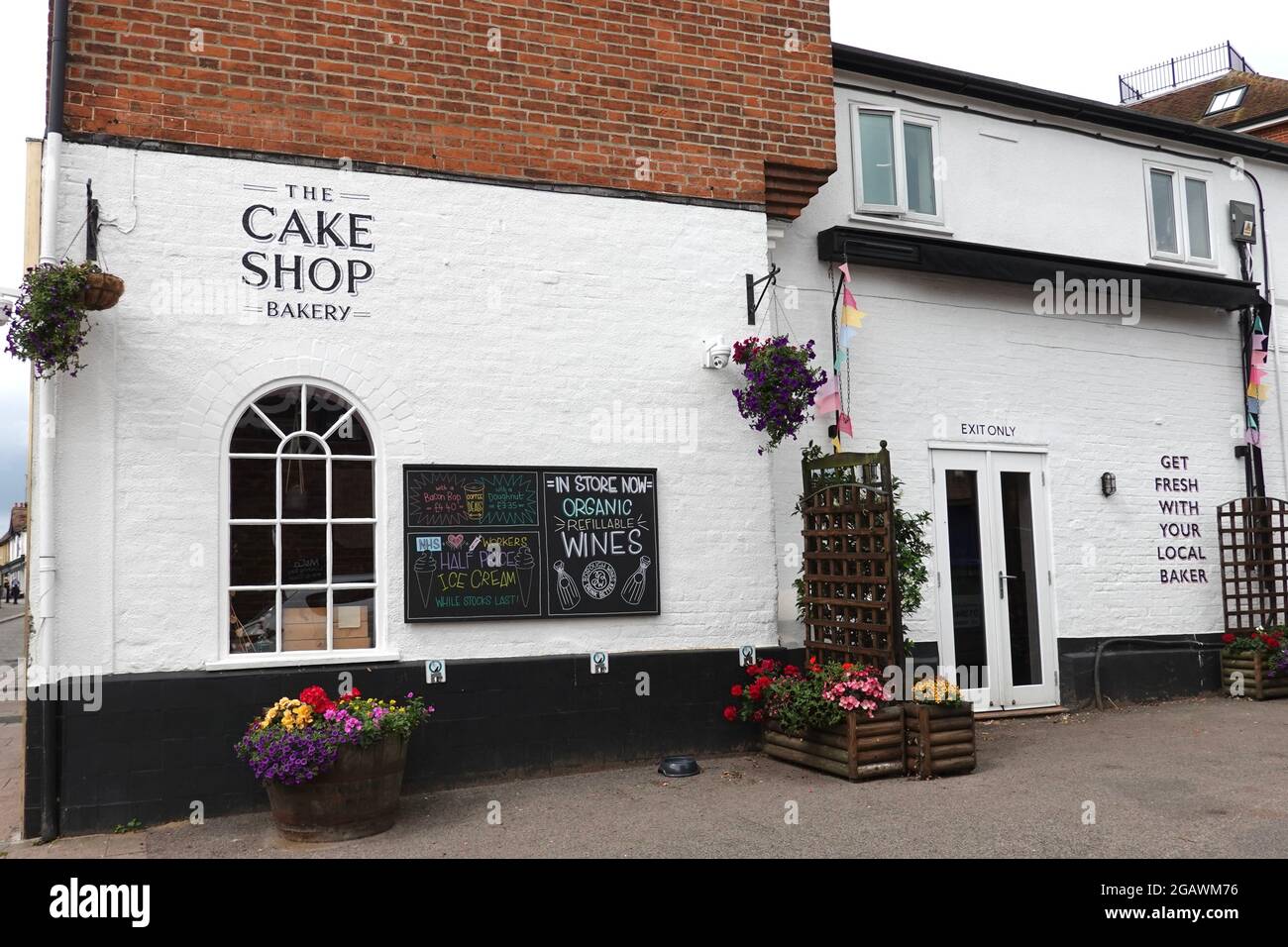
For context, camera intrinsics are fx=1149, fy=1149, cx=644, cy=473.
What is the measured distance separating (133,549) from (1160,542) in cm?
956

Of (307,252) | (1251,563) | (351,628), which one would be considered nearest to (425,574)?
(351,628)

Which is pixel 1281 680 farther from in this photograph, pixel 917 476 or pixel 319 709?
pixel 319 709

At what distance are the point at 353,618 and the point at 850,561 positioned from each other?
3.64m

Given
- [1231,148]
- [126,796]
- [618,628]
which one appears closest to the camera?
[126,796]

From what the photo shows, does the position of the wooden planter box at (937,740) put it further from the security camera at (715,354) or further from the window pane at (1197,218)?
the window pane at (1197,218)

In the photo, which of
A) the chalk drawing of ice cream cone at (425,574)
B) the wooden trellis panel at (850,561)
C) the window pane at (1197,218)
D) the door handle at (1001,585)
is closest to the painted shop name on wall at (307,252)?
the chalk drawing of ice cream cone at (425,574)

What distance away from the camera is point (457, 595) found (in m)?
8.08

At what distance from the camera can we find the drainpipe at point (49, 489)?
6973mm

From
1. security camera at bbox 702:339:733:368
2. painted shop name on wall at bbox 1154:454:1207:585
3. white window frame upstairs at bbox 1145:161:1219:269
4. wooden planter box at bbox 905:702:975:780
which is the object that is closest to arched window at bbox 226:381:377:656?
security camera at bbox 702:339:733:368

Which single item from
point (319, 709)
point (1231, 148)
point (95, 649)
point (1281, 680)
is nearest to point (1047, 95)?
point (1231, 148)

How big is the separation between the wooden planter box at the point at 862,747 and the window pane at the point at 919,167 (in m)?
5.08

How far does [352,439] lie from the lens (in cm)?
801

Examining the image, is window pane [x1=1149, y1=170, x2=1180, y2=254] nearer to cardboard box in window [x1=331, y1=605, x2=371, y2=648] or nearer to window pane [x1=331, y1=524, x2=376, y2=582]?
window pane [x1=331, y1=524, x2=376, y2=582]

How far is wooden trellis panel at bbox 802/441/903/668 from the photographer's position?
8102mm
